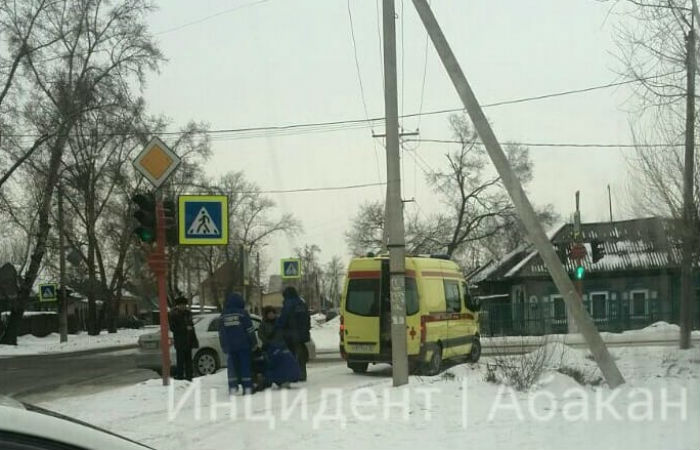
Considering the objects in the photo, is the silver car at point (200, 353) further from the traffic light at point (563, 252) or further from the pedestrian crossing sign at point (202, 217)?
the traffic light at point (563, 252)

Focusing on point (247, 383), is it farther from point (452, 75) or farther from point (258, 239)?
point (258, 239)

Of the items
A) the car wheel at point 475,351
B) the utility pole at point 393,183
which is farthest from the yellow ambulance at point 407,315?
the utility pole at point 393,183

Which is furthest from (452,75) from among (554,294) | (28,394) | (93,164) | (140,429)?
(93,164)

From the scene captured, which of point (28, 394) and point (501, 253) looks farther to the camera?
point (501, 253)

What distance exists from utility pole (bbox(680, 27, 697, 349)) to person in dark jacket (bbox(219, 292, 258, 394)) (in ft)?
26.3

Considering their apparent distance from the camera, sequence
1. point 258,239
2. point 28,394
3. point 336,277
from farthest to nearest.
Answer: point 336,277, point 258,239, point 28,394

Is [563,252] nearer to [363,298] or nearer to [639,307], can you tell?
[639,307]

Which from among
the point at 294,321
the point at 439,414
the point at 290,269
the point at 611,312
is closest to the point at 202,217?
the point at 294,321

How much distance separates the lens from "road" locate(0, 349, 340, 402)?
53.1 ft

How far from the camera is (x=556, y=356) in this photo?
38.6ft

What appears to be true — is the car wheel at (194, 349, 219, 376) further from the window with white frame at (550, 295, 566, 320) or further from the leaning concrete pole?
the window with white frame at (550, 295, 566, 320)

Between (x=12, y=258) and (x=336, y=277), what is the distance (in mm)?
27033

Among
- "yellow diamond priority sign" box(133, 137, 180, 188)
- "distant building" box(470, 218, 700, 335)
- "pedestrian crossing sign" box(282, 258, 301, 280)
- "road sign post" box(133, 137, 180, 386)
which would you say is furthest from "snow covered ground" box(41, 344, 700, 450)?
"distant building" box(470, 218, 700, 335)

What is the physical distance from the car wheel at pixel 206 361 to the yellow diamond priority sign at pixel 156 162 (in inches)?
206
